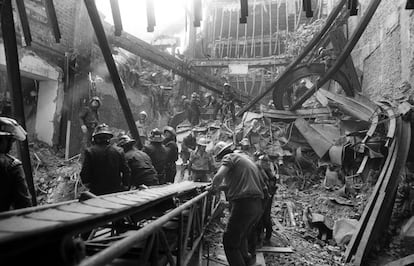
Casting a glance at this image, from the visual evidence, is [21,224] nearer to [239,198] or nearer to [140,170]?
[239,198]

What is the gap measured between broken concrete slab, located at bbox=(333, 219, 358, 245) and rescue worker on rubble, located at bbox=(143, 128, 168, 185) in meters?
3.34

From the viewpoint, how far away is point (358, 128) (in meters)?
7.91

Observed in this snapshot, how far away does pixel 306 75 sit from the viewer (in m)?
9.80

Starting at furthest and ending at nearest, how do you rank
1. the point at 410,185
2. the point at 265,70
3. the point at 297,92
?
the point at 265,70 < the point at 297,92 < the point at 410,185

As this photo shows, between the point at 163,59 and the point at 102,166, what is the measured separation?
8.33m

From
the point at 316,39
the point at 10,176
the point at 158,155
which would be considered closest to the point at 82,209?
the point at 10,176

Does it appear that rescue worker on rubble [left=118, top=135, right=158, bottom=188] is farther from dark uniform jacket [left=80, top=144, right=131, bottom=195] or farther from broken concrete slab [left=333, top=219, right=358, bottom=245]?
broken concrete slab [left=333, top=219, right=358, bottom=245]

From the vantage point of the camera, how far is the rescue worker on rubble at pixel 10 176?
8.35ft

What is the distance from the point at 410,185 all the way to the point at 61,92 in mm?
8424

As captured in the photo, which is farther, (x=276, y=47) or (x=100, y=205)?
(x=276, y=47)

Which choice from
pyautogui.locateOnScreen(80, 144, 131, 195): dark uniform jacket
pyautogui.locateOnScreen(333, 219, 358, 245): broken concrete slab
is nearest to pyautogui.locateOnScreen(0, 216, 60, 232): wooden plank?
pyautogui.locateOnScreen(80, 144, 131, 195): dark uniform jacket

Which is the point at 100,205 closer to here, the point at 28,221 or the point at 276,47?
the point at 28,221

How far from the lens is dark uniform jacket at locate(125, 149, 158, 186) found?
4309mm

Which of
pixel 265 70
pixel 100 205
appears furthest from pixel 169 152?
pixel 265 70
